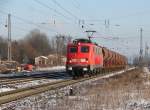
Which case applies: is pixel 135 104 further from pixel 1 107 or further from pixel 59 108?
pixel 1 107

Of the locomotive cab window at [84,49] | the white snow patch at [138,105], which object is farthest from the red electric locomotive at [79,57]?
the white snow patch at [138,105]

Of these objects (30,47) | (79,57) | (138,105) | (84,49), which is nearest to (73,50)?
(79,57)

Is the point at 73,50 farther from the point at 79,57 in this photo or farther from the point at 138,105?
the point at 138,105

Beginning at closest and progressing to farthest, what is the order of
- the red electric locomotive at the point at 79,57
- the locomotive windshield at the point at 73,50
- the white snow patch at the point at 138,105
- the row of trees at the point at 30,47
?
the white snow patch at the point at 138,105 < the red electric locomotive at the point at 79,57 < the locomotive windshield at the point at 73,50 < the row of trees at the point at 30,47

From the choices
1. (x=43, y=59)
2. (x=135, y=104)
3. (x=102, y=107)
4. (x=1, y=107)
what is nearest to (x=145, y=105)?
(x=135, y=104)

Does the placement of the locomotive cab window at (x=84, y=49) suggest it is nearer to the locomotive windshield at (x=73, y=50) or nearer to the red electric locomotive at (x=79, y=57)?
the red electric locomotive at (x=79, y=57)

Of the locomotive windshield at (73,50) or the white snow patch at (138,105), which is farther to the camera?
the locomotive windshield at (73,50)

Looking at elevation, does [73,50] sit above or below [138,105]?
above

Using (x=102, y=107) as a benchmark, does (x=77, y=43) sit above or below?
above

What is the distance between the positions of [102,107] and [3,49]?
126 metres

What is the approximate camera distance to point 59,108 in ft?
43.7

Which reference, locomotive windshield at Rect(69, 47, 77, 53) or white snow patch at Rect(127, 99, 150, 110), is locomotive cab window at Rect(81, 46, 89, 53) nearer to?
locomotive windshield at Rect(69, 47, 77, 53)

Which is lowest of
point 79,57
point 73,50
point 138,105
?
point 138,105

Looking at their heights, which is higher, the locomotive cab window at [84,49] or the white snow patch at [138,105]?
the locomotive cab window at [84,49]
